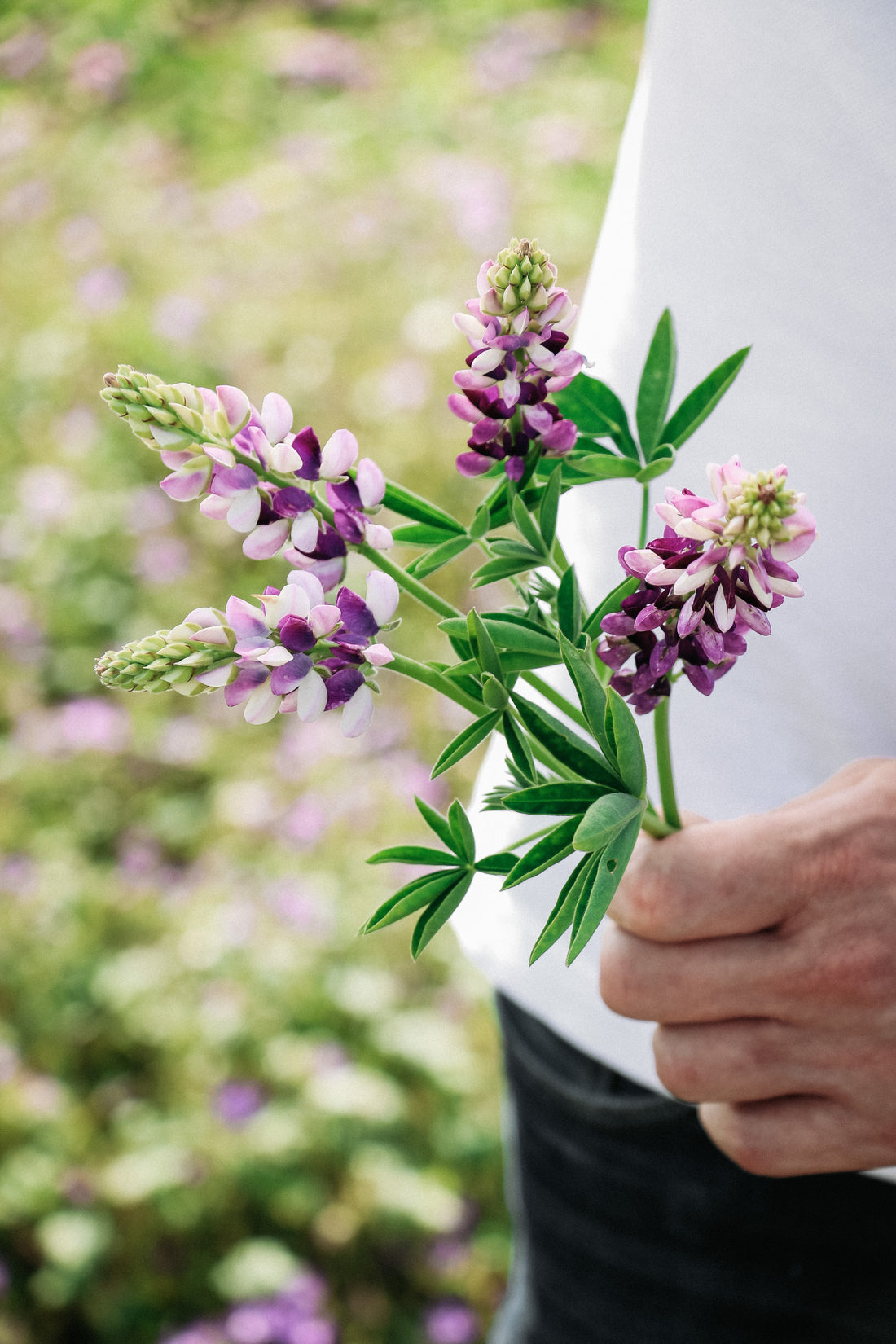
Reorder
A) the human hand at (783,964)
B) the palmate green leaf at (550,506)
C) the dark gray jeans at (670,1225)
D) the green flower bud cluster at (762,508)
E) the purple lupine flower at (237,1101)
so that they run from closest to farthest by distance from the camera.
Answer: the green flower bud cluster at (762,508) < the palmate green leaf at (550,506) < the human hand at (783,964) < the dark gray jeans at (670,1225) < the purple lupine flower at (237,1101)

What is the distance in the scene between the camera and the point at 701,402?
518 millimetres

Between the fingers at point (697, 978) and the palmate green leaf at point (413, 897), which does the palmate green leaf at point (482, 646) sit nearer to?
the palmate green leaf at point (413, 897)

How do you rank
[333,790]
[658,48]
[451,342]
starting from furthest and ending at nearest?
[451,342], [333,790], [658,48]

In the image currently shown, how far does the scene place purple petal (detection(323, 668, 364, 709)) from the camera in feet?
1.35

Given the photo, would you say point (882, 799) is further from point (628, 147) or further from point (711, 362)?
point (628, 147)

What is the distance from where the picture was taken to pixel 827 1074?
620mm

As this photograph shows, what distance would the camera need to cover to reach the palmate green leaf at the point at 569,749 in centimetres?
46

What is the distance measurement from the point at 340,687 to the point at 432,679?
0.05 metres

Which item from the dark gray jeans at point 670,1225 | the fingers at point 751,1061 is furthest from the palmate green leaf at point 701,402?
the dark gray jeans at point 670,1225

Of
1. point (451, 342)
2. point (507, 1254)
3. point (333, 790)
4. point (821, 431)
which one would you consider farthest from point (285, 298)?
point (821, 431)

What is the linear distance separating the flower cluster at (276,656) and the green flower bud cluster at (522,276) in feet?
0.41

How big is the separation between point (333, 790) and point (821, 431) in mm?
1652

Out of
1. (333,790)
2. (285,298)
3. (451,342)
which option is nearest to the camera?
(333,790)

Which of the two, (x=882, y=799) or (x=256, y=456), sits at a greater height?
(x=256, y=456)
